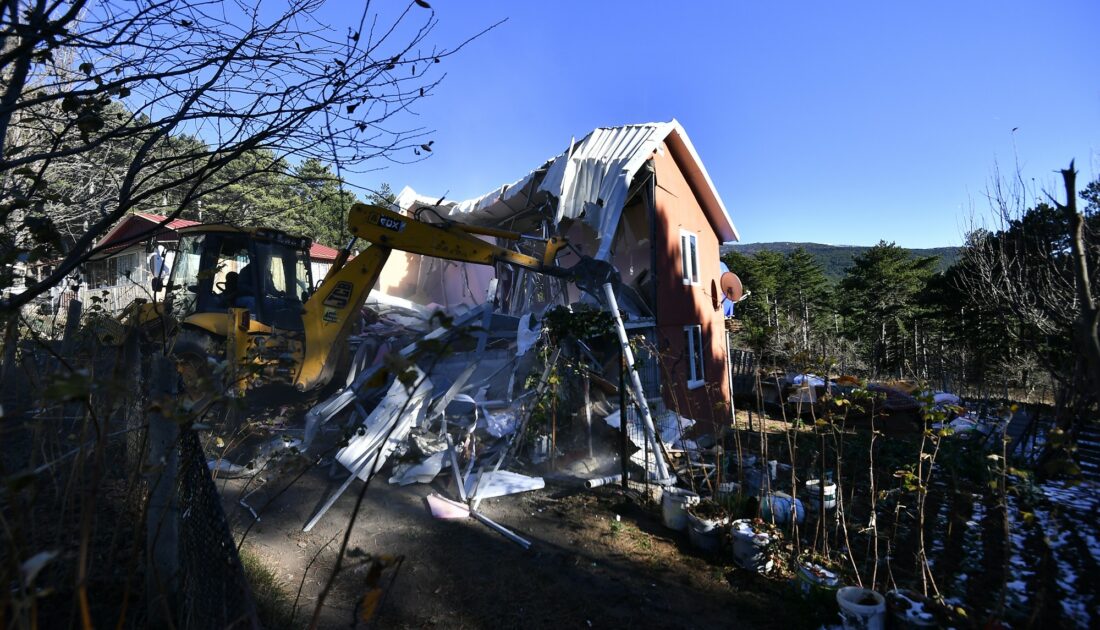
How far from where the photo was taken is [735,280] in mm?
16297

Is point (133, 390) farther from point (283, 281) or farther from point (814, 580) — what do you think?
point (283, 281)

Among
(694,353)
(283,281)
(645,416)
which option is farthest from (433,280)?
(645,416)

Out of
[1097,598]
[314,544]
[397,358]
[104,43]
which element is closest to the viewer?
[397,358]

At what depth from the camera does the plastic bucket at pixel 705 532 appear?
5.37 metres

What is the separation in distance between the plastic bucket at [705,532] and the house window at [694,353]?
707 cm

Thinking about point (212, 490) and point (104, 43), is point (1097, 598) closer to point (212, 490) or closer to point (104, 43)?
point (212, 490)

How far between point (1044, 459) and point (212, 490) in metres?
11.0

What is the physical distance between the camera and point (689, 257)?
45.2 ft

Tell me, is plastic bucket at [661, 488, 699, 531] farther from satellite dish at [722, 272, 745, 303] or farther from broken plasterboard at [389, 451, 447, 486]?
satellite dish at [722, 272, 745, 303]

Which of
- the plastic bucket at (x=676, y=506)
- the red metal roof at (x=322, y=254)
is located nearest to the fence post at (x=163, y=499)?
the plastic bucket at (x=676, y=506)

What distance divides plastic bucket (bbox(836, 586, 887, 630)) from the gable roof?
7.40 meters

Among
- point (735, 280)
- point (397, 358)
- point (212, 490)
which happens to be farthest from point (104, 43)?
point (735, 280)

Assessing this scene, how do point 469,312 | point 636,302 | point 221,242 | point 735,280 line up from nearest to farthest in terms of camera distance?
point 221,242, point 469,312, point 636,302, point 735,280

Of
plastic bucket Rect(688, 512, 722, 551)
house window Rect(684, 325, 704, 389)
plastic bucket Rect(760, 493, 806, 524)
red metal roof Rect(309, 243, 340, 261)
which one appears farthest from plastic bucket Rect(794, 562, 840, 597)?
red metal roof Rect(309, 243, 340, 261)
